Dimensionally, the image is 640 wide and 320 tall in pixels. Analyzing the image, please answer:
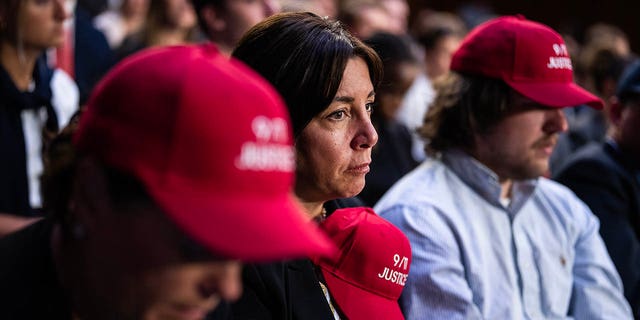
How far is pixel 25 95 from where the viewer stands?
2836mm

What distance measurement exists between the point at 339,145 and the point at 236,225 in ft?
2.92

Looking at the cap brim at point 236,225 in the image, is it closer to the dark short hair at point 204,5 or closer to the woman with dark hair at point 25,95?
the woman with dark hair at point 25,95

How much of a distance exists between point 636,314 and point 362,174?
140 cm

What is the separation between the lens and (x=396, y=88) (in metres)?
4.41

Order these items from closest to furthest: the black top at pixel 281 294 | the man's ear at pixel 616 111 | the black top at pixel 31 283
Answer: the black top at pixel 31 283 < the black top at pixel 281 294 < the man's ear at pixel 616 111

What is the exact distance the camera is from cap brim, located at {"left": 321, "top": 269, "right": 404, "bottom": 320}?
1.96 meters

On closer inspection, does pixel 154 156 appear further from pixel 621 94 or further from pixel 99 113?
pixel 621 94

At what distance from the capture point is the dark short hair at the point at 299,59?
193 cm

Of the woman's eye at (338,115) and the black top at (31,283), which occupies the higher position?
the black top at (31,283)

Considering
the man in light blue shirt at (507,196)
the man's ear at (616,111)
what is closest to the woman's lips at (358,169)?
the man in light blue shirt at (507,196)

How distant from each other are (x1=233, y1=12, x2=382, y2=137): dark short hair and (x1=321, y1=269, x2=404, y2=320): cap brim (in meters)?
0.36

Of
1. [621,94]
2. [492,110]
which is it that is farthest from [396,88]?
[492,110]

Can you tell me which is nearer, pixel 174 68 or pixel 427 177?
pixel 174 68

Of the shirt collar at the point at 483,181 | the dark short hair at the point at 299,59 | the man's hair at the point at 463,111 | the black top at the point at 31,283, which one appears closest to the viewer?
the black top at the point at 31,283
